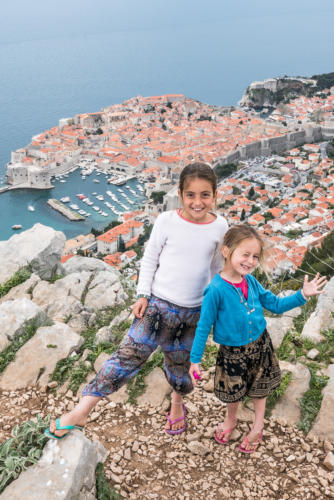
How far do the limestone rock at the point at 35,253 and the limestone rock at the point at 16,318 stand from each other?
1164 millimetres

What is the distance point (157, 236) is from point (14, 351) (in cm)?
135

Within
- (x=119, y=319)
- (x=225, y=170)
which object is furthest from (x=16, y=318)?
(x=225, y=170)

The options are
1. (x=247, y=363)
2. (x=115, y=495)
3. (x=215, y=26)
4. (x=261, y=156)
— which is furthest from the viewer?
(x=215, y=26)

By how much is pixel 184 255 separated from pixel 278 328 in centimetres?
115

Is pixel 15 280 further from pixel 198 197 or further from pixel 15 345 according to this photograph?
pixel 198 197

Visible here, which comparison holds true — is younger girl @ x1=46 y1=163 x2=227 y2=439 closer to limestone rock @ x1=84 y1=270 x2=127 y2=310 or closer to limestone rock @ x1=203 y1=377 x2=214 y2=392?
limestone rock @ x1=203 y1=377 x2=214 y2=392

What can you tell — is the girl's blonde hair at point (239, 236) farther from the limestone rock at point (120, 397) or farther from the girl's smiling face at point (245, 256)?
the limestone rock at point (120, 397)

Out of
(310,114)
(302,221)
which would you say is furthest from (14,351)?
(310,114)

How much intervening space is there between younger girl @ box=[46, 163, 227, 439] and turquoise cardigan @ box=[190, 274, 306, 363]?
130 millimetres

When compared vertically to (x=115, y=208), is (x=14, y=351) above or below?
above

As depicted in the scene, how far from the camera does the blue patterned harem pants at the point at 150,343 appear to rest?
1.66 metres

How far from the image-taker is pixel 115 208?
94.8 ft

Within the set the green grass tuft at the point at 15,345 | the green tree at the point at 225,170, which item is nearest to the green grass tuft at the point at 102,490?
the green grass tuft at the point at 15,345

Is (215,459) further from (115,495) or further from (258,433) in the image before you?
(115,495)
